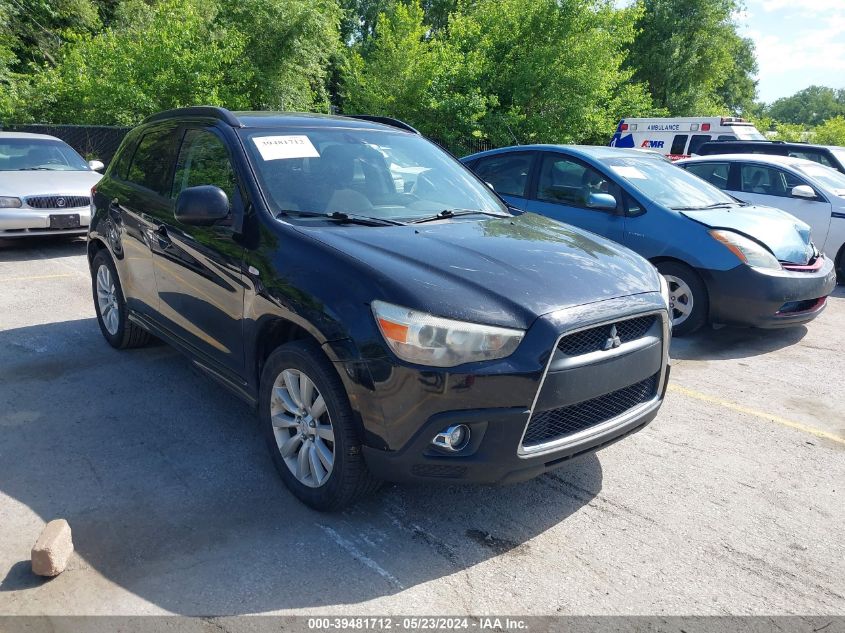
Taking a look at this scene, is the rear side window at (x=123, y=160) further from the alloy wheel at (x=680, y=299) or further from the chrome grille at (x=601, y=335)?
the alloy wheel at (x=680, y=299)

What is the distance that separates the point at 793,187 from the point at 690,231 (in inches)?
144

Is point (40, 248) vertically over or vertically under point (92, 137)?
under

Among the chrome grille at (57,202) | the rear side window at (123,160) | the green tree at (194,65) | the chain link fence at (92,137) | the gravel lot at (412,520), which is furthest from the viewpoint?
the green tree at (194,65)

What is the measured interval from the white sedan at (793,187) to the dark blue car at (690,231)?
2.29 metres

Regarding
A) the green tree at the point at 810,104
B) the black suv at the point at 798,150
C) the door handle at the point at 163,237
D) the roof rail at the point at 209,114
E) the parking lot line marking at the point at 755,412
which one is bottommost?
the parking lot line marking at the point at 755,412

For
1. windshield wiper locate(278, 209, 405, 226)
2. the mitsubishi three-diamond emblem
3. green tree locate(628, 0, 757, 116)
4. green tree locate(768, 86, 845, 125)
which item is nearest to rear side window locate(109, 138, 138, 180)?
windshield wiper locate(278, 209, 405, 226)

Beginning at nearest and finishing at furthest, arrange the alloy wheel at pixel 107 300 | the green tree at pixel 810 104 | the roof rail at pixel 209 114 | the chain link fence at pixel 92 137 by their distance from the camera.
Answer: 1. the roof rail at pixel 209 114
2. the alloy wheel at pixel 107 300
3. the chain link fence at pixel 92 137
4. the green tree at pixel 810 104

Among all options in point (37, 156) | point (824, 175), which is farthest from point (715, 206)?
point (37, 156)

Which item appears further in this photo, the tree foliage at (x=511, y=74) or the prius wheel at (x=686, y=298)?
the tree foliage at (x=511, y=74)

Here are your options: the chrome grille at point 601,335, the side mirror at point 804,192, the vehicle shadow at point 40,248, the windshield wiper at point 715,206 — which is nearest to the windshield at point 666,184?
the windshield wiper at point 715,206

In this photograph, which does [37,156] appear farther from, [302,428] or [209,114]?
[302,428]

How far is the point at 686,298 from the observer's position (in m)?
6.14

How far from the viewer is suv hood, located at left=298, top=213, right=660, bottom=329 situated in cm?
283

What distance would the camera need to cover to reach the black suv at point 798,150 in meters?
10.7
